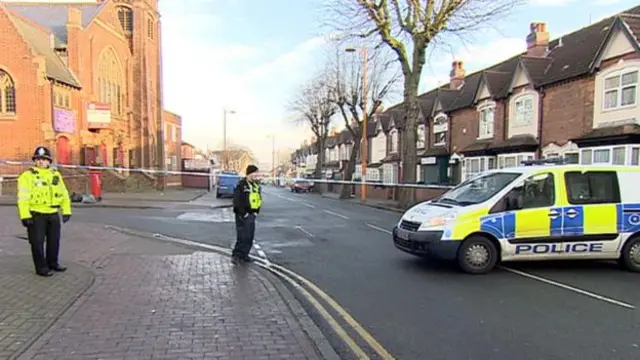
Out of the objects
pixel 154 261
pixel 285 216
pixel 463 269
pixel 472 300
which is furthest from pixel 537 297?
pixel 285 216

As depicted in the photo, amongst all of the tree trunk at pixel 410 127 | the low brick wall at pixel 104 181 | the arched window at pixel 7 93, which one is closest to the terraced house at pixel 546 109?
the tree trunk at pixel 410 127

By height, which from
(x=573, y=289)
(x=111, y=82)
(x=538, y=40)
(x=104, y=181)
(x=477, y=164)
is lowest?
(x=573, y=289)

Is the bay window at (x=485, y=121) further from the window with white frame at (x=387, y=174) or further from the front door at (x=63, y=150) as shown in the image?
the front door at (x=63, y=150)

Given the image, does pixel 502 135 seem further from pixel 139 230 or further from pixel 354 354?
pixel 354 354

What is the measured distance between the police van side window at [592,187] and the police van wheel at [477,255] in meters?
1.68

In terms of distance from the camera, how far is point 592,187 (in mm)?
8312

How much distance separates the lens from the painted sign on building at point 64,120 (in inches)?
1098

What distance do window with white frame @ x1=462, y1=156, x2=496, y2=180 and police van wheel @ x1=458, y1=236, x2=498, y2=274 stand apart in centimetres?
1657

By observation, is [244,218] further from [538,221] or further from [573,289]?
[573,289]

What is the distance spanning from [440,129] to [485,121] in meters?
5.40

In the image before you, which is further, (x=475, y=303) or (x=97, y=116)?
(x=97, y=116)

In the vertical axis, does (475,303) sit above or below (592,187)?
below

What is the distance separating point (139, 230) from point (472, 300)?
9411mm

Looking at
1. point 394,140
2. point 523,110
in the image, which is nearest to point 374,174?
point 394,140
